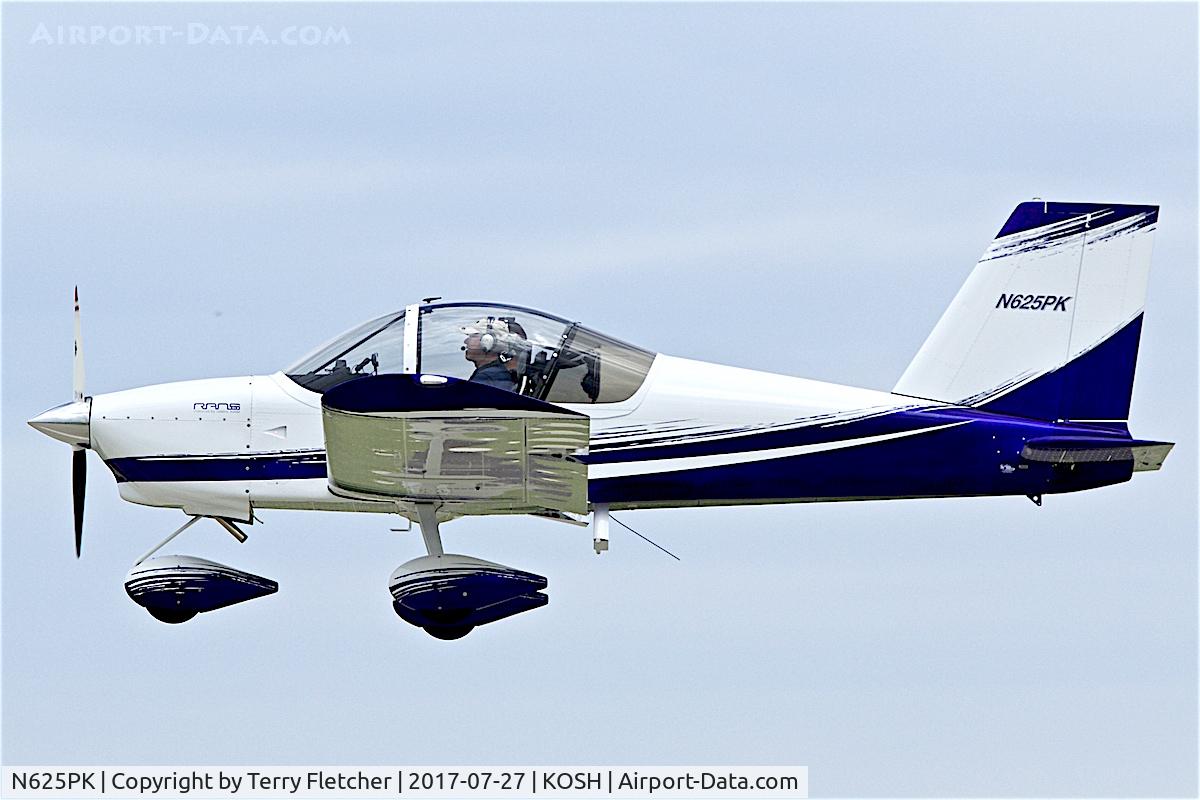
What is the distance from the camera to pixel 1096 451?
1164 cm

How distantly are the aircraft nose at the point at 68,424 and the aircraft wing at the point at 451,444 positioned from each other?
2.01m

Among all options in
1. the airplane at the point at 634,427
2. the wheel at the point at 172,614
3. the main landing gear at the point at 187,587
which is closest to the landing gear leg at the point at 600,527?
the airplane at the point at 634,427

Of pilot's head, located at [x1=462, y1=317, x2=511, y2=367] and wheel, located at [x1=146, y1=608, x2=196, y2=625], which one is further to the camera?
wheel, located at [x1=146, y1=608, x2=196, y2=625]

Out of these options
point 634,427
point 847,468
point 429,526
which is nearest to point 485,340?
point 634,427

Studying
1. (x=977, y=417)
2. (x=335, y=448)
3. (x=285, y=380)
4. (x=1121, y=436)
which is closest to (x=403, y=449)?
(x=335, y=448)

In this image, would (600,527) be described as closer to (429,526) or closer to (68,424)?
(429,526)

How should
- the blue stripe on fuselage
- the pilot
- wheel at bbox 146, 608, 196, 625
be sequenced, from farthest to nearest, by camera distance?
wheel at bbox 146, 608, 196, 625 → the blue stripe on fuselage → the pilot

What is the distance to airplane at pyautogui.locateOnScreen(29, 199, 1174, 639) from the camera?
38.1 ft

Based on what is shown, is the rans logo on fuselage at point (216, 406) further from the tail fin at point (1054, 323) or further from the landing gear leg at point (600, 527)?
the tail fin at point (1054, 323)

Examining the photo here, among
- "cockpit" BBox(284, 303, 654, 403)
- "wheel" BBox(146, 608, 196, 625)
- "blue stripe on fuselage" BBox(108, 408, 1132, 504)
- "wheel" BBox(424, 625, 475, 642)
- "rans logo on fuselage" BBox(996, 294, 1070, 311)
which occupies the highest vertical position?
"rans logo on fuselage" BBox(996, 294, 1070, 311)

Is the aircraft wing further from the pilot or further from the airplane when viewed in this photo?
the pilot

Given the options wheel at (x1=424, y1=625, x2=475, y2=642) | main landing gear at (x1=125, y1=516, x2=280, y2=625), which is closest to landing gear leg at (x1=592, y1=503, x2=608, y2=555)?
wheel at (x1=424, y1=625, x2=475, y2=642)

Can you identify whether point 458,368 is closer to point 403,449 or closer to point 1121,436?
point 403,449

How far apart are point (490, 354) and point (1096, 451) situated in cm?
425
